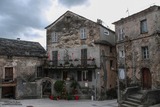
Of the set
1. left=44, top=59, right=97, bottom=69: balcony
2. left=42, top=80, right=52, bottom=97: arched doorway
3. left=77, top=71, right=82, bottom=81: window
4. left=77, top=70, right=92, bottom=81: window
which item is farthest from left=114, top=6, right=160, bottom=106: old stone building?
left=42, top=80, right=52, bottom=97: arched doorway

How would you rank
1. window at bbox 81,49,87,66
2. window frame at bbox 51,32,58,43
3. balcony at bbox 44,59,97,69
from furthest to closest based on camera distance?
window frame at bbox 51,32,58,43
window at bbox 81,49,87,66
balcony at bbox 44,59,97,69

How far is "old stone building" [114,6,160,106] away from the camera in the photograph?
21.8m

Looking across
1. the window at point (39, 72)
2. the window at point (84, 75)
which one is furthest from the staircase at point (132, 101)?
the window at point (39, 72)

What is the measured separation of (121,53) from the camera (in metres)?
26.5

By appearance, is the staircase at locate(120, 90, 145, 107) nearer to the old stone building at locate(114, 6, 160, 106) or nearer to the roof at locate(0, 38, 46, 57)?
the old stone building at locate(114, 6, 160, 106)

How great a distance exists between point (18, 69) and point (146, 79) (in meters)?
17.3

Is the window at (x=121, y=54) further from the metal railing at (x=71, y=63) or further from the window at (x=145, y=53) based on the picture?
the metal railing at (x=71, y=63)

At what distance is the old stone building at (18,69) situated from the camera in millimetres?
28938

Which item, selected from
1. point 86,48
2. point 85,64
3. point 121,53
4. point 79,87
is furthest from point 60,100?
point 121,53

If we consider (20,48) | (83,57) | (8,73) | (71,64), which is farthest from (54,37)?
(8,73)

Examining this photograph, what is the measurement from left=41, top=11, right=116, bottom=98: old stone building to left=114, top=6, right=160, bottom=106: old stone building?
11.1ft

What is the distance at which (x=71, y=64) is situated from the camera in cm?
3025

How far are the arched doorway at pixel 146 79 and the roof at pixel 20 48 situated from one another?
16160mm

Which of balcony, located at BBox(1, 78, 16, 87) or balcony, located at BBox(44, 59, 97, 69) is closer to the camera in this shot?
balcony, located at BBox(1, 78, 16, 87)
